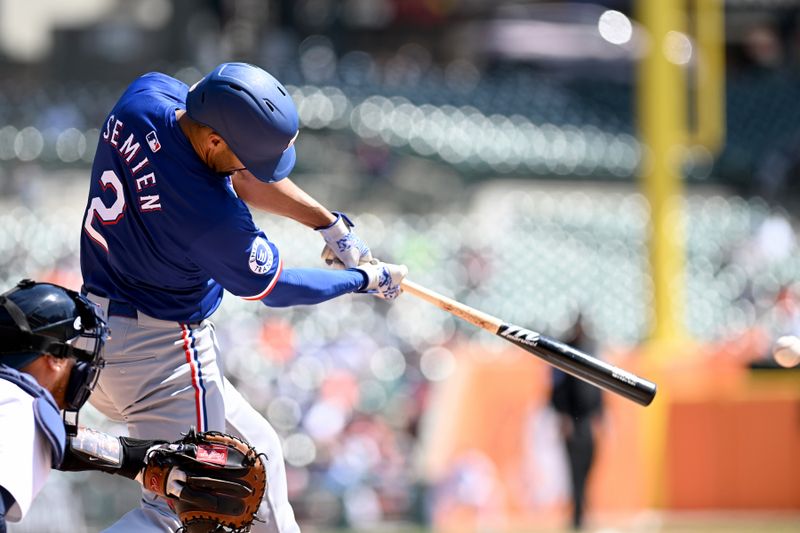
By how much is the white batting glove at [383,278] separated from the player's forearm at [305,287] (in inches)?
6.2

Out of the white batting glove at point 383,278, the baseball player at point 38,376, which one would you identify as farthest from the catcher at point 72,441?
the white batting glove at point 383,278

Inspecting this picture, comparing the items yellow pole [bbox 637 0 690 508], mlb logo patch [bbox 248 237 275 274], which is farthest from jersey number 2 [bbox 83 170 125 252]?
yellow pole [bbox 637 0 690 508]

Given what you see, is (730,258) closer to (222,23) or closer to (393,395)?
(393,395)

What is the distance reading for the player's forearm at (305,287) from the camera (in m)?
4.08

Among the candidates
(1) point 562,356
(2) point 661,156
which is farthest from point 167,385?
(2) point 661,156

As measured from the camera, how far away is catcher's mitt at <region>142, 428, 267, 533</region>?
3.70 m

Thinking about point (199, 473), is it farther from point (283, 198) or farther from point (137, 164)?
point (283, 198)

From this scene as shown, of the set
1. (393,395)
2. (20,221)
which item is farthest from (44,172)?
(393,395)

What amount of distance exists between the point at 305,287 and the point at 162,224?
19.3 inches

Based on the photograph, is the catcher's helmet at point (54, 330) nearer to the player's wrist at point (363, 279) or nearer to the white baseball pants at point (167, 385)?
the white baseball pants at point (167, 385)

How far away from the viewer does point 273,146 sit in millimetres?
3961

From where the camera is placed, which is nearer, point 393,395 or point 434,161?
point 393,395

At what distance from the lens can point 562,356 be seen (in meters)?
4.77

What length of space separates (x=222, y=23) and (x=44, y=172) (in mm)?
7730
